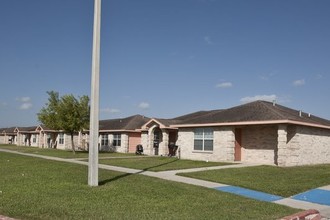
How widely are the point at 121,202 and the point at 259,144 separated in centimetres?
1697

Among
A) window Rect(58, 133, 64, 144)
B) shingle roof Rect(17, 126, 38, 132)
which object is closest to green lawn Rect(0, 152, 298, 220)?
window Rect(58, 133, 64, 144)

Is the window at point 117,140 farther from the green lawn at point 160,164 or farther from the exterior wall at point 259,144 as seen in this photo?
the exterior wall at point 259,144

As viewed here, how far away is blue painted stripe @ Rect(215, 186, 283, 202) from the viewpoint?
12.0 meters

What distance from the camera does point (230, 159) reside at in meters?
25.8

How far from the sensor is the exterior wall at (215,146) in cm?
2586

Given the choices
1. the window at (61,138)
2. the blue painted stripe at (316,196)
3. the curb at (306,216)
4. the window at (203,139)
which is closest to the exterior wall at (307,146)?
the window at (203,139)

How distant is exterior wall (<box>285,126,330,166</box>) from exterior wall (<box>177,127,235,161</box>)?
3.95 metres

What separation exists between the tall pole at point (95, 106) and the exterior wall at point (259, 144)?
48.7 ft

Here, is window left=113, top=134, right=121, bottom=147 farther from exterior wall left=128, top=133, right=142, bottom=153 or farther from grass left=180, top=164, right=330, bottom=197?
grass left=180, top=164, right=330, bottom=197

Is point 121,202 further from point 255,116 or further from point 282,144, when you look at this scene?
point 255,116

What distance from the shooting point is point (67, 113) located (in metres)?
36.7

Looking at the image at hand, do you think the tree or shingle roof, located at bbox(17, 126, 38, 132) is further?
shingle roof, located at bbox(17, 126, 38, 132)

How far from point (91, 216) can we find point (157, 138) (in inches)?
1093

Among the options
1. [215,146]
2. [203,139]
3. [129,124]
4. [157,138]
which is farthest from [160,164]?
[129,124]
